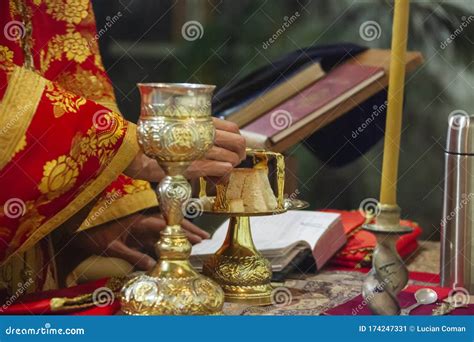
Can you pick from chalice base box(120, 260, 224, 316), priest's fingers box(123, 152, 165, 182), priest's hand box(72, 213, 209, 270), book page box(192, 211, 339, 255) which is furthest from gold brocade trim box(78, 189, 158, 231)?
chalice base box(120, 260, 224, 316)

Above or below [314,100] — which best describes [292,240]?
below

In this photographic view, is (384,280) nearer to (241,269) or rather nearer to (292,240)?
(241,269)

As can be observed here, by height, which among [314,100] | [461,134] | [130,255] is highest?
[314,100]

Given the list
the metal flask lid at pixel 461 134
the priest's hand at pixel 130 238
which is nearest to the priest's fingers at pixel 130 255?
the priest's hand at pixel 130 238

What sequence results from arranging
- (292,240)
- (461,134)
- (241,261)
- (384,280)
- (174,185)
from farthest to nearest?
(292,240)
(461,134)
(241,261)
(384,280)
(174,185)

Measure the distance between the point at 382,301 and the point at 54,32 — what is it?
72 centimetres

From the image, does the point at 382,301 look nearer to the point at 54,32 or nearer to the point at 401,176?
the point at 54,32

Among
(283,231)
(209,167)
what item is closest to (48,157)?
(209,167)

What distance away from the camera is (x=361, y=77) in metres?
1.48

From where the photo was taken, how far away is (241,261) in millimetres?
1142

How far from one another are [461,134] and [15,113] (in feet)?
1.95

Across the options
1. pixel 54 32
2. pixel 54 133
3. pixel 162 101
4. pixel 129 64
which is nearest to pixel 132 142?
pixel 54 133

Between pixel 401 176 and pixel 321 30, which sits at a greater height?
pixel 321 30

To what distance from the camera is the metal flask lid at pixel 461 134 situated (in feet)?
4.16
